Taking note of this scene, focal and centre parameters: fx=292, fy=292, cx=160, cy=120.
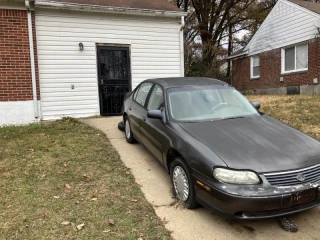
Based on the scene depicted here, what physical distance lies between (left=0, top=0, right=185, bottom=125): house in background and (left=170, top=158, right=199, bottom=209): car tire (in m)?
6.06

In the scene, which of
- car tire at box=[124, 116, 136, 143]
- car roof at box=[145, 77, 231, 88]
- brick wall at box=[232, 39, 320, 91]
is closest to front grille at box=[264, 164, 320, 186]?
car roof at box=[145, 77, 231, 88]

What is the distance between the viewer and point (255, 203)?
269 cm

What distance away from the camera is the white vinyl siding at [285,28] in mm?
13977

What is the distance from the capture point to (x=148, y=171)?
15.1ft

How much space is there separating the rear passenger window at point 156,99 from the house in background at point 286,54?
11.4 m

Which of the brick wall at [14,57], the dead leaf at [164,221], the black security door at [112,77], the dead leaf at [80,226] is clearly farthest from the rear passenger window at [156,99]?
the brick wall at [14,57]

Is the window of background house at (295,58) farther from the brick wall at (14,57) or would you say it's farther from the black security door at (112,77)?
the brick wall at (14,57)

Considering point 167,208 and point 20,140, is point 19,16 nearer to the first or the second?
point 20,140

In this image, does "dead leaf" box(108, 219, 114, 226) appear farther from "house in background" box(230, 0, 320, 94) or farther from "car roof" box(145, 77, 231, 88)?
"house in background" box(230, 0, 320, 94)

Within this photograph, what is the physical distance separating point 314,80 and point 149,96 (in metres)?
11.4

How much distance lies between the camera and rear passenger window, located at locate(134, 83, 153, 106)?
205 inches

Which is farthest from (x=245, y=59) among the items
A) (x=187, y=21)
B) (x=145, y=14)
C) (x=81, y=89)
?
(x=81, y=89)

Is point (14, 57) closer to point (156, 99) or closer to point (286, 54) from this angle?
point (156, 99)

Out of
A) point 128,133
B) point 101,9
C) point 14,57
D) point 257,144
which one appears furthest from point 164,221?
point 101,9
